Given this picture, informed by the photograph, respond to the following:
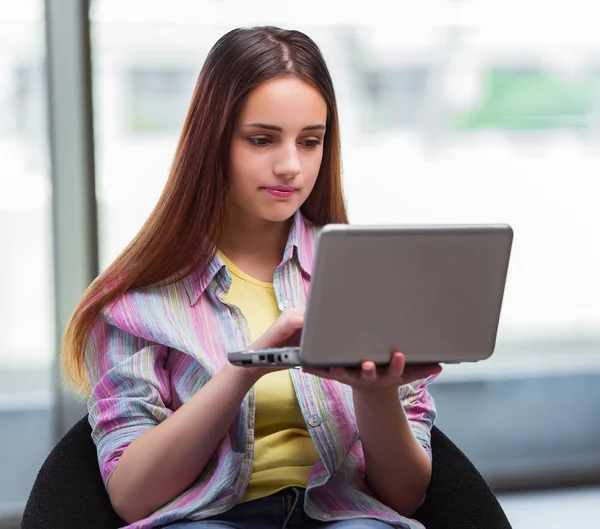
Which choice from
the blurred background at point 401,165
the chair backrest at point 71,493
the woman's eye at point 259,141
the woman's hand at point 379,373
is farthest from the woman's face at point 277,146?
the blurred background at point 401,165

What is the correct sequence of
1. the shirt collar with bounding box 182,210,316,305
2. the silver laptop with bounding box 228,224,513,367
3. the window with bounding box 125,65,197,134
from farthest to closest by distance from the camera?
the window with bounding box 125,65,197,134
the shirt collar with bounding box 182,210,316,305
the silver laptop with bounding box 228,224,513,367

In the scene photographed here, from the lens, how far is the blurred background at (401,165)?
107 inches

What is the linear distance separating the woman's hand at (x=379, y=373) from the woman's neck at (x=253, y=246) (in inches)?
14.7

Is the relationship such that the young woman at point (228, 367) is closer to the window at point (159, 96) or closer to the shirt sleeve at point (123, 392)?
the shirt sleeve at point (123, 392)

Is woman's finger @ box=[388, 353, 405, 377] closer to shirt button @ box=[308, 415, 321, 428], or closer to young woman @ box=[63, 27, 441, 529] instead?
young woman @ box=[63, 27, 441, 529]

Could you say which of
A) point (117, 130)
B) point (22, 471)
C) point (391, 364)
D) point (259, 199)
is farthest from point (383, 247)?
point (22, 471)

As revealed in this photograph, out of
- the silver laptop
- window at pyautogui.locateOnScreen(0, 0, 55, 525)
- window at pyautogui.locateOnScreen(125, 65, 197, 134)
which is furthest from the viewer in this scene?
window at pyautogui.locateOnScreen(125, 65, 197, 134)

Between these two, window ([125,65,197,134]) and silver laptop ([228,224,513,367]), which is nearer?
silver laptop ([228,224,513,367])

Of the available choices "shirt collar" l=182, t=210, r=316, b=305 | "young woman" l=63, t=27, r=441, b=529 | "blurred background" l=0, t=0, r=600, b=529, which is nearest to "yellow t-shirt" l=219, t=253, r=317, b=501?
"young woman" l=63, t=27, r=441, b=529

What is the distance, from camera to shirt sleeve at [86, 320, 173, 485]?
146cm

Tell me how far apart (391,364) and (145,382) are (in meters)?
0.43

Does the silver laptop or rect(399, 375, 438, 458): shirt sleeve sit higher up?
the silver laptop

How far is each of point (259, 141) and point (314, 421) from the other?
0.43 metres

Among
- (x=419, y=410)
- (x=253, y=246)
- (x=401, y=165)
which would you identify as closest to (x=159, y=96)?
(x=401, y=165)
